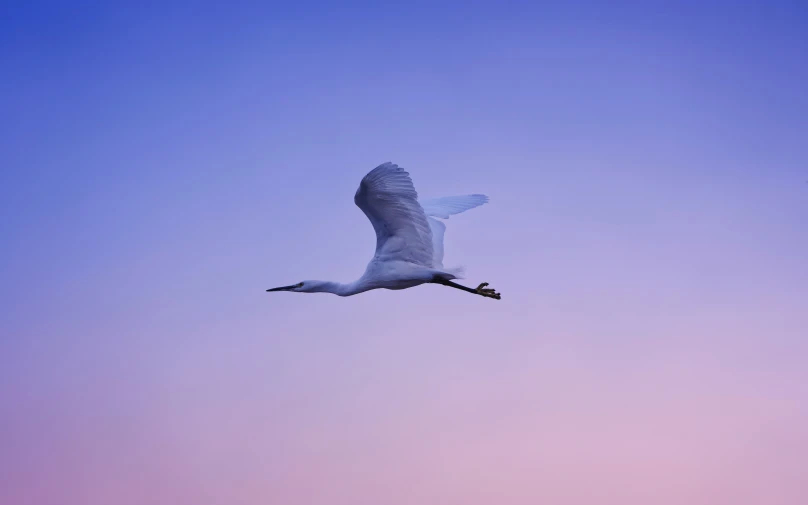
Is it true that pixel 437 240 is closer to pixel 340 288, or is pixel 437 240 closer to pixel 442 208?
pixel 442 208

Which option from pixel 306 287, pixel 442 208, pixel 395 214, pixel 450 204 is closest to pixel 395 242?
pixel 395 214

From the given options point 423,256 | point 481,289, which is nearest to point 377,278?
point 423,256

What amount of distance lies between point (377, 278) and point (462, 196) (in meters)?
3.98

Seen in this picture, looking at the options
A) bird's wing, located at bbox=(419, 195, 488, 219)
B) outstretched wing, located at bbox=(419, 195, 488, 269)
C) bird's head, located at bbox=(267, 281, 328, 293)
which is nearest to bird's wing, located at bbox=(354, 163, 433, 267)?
outstretched wing, located at bbox=(419, 195, 488, 269)

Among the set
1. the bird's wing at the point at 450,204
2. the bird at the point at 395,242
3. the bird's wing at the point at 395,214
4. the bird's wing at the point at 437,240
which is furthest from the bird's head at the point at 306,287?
the bird's wing at the point at 450,204

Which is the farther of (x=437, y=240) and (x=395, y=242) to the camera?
(x=437, y=240)

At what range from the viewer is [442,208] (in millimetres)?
20172

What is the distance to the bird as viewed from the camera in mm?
Result: 16203

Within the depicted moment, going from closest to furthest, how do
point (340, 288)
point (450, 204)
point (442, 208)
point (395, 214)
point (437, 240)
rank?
point (395, 214), point (340, 288), point (437, 240), point (442, 208), point (450, 204)

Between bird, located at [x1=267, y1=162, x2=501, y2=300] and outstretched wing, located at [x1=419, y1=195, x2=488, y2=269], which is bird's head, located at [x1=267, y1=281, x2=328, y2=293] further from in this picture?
outstretched wing, located at [x1=419, y1=195, x2=488, y2=269]

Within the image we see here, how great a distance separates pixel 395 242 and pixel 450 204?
10.7 ft

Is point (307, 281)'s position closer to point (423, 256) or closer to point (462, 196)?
point (423, 256)

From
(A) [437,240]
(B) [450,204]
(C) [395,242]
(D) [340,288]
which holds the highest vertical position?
(B) [450,204]

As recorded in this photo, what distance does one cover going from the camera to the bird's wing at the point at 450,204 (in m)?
20.0
